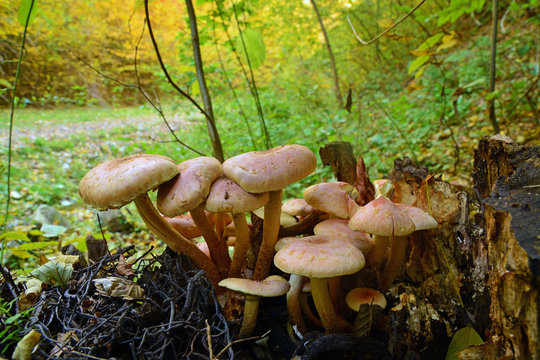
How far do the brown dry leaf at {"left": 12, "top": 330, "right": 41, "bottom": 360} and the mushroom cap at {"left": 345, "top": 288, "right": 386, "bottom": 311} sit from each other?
1.46 meters

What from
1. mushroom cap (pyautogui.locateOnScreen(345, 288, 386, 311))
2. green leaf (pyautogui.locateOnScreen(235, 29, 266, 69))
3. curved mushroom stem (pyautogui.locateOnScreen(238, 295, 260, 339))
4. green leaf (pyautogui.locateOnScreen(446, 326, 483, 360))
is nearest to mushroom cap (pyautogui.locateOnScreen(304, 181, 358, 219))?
mushroom cap (pyautogui.locateOnScreen(345, 288, 386, 311))

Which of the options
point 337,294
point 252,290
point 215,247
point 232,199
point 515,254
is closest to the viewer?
point 515,254

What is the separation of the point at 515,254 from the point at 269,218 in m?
1.11

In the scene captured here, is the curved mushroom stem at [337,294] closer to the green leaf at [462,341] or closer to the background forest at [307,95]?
the green leaf at [462,341]

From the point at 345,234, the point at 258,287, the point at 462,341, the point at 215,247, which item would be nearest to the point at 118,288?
the point at 215,247

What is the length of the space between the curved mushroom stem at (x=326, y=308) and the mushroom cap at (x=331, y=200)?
388 mm

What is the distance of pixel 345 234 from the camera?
1.66 meters

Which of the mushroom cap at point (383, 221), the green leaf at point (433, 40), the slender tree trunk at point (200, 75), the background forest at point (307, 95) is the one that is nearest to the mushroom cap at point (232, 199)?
the mushroom cap at point (383, 221)

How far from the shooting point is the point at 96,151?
932 centimetres

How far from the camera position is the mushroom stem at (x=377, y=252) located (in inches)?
68.6

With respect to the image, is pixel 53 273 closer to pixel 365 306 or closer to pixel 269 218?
pixel 269 218

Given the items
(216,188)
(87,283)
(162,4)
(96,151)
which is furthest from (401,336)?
(162,4)

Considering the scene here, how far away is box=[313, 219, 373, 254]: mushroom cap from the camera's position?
1.63 m

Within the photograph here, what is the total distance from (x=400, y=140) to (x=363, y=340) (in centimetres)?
499
